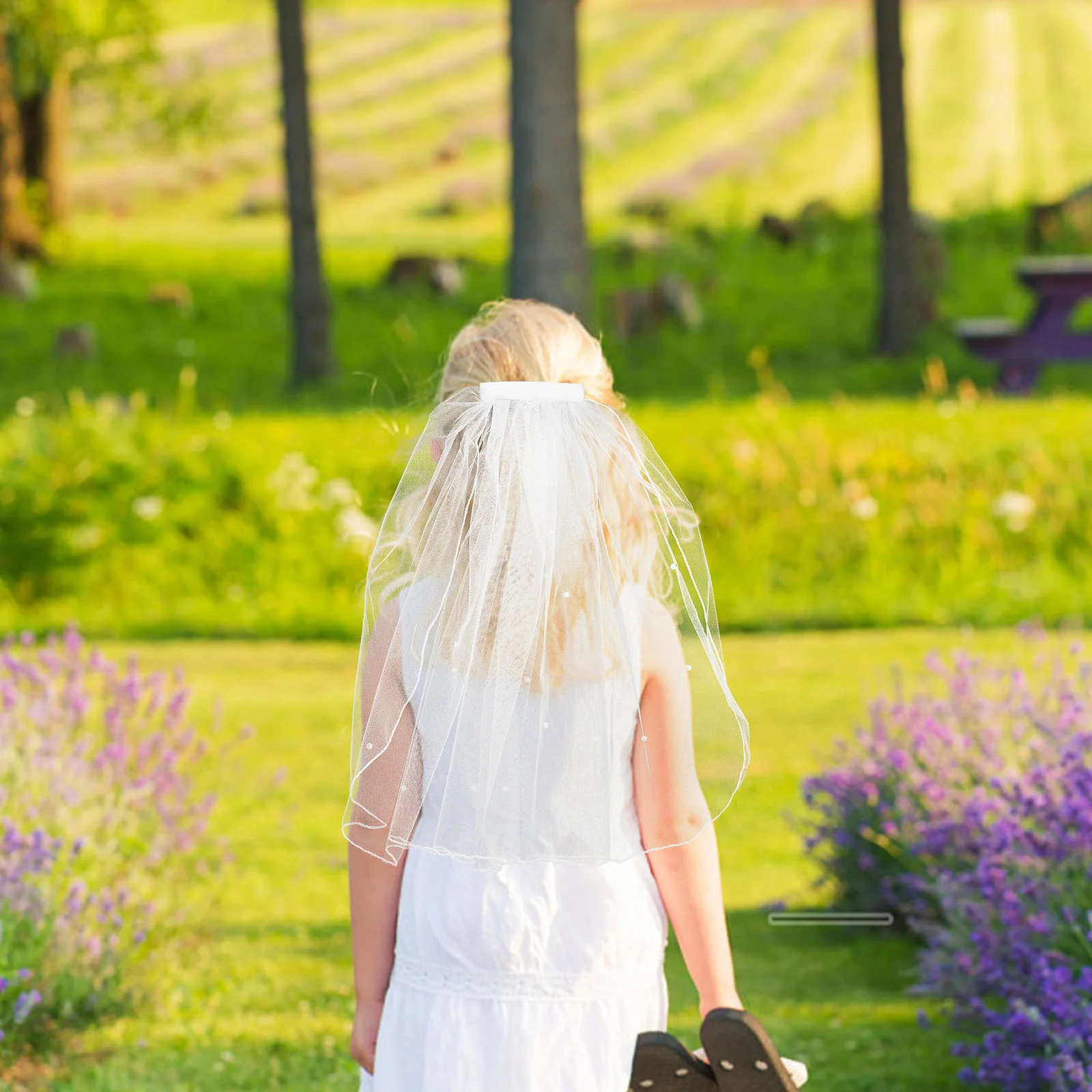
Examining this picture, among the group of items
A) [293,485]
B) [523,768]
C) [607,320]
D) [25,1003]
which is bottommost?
[25,1003]

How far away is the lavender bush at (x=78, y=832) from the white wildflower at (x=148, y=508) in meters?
4.48

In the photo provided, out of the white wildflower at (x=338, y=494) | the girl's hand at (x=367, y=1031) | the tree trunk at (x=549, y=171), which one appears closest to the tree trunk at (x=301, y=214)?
the tree trunk at (x=549, y=171)

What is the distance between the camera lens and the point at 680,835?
2.77 meters

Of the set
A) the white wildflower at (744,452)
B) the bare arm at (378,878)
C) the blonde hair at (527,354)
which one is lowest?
the bare arm at (378,878)

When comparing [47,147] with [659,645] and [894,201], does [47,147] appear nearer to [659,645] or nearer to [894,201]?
[894,201]

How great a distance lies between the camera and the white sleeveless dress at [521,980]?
2686mm

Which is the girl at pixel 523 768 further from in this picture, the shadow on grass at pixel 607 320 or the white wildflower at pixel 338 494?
the shadow on grass at pixel 607 320

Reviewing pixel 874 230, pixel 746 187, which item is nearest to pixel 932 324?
pixel 874 230

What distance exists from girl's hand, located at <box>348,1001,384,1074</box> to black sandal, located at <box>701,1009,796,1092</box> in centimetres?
63

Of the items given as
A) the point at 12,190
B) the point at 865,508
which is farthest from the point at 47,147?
the point at 865,508

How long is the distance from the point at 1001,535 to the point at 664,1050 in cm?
764

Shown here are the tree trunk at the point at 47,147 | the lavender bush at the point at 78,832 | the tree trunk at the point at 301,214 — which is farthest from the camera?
the tree trunk at the point at 47,147

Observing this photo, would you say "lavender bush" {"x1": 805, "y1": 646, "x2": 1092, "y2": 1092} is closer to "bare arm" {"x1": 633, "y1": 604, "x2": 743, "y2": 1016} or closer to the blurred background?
the blurred background

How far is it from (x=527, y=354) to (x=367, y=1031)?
1.15 m
